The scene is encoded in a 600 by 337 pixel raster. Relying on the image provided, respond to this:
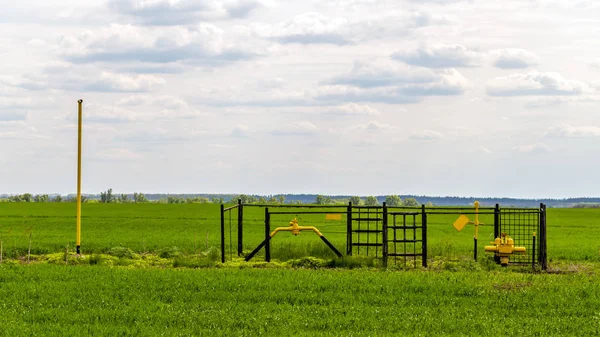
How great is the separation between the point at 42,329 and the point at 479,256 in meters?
18.6

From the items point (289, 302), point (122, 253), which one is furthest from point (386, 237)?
point (122, 253)

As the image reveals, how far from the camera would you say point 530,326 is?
49.7 feet

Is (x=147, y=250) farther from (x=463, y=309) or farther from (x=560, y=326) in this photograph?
(x=560, y=326)

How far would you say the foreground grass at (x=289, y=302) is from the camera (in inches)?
579

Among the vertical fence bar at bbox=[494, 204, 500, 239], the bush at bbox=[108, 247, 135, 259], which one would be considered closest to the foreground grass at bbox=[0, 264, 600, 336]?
the vertical fence bar at bbox=[494, 204, 500, 239]

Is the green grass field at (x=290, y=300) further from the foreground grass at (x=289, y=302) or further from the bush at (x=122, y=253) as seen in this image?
the bush at (x=122, y=253)

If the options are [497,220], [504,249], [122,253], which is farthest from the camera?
[122,253]

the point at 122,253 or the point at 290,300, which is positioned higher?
the point at 122,253

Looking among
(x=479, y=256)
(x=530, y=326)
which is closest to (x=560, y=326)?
(x=530, y=326)

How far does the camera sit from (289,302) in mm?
17406

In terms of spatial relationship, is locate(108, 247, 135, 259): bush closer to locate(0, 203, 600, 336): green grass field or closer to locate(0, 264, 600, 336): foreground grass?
locate(0, 203, 600, 336): green grass field

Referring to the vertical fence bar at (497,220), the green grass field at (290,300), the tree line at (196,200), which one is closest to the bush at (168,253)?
the green grass field at (290,300)

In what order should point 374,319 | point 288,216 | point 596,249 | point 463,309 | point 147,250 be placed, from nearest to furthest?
1. point 374,319
2. point 463,309
3. point 147,250
4. point 596,249
5. point 288,216

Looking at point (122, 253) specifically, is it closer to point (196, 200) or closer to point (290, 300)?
point (290, 300)
